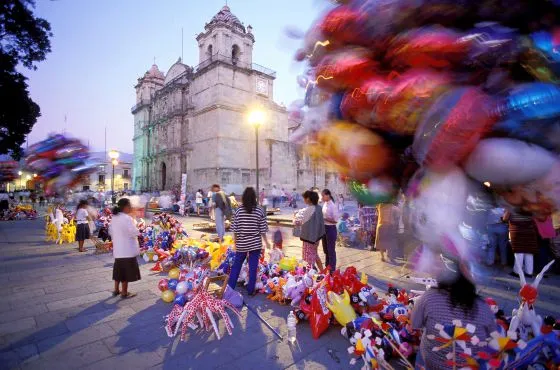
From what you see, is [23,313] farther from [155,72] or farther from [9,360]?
[155,72]

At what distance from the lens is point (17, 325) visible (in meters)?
4.14

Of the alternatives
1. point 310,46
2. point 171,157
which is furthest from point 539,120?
point 171,157

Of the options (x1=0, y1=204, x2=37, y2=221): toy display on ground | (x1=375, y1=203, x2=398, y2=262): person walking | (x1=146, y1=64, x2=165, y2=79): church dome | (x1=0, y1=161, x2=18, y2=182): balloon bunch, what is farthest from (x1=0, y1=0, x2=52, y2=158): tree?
(x1=146, y1=64, x2=165, y2=79): church dome

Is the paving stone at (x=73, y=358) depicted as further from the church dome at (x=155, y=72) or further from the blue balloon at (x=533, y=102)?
the church dome at (x=155, y=72)

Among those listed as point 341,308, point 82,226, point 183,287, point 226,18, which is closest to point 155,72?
point 226,18

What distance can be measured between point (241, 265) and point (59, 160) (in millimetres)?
5401

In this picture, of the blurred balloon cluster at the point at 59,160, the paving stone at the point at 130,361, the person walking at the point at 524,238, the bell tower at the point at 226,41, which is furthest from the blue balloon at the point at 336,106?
the bell tower at the point at 226,41

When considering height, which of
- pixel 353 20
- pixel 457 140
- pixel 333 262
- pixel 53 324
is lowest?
pixel 53 324

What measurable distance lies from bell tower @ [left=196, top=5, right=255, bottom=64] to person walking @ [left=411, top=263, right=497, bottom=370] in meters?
33.3

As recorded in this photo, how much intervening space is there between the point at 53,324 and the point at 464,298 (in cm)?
519

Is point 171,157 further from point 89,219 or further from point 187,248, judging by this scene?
point 187,248

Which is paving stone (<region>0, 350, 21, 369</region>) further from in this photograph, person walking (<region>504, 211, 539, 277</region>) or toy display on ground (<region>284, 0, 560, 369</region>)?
person walking (<region>504, 211, 539, 277</region>)

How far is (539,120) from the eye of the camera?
3.99 feet

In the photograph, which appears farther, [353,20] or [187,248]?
[187,248]
